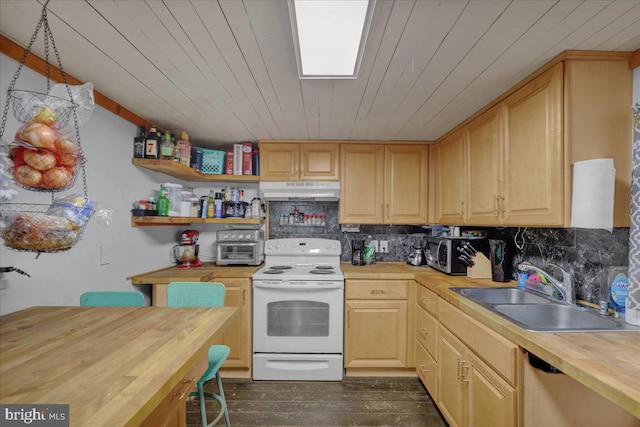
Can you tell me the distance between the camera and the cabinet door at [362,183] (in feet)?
9.13

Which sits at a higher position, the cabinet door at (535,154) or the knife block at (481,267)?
the cabinet door at (535,154)

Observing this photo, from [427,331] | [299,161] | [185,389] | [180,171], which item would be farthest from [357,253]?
[185,389]

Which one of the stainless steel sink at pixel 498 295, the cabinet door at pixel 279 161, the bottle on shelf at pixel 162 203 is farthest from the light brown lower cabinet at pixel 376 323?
the bottle on shelf at pixel 162 203

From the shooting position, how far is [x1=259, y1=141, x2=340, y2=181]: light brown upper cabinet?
277cm

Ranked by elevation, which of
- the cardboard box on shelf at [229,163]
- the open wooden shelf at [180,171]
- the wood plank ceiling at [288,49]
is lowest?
the open wooden shelf at [180,171]

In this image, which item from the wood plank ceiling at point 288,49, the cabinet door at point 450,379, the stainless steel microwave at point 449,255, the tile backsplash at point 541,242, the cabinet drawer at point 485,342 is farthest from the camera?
the stainless steel microwave at point 449,255

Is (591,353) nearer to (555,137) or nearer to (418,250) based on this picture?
(555,137)

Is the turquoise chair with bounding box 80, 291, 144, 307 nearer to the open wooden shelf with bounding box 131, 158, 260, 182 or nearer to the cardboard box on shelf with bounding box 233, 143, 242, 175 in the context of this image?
the open wooden shelf with bounding box 131, 158, 260, 182

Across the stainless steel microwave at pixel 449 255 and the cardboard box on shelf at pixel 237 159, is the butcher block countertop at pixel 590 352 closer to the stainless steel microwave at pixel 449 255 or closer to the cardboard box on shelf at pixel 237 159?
the stainless steel microwave at pixel 449 255

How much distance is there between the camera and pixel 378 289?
7.99 feet

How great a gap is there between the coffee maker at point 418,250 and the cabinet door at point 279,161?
140 centimetres

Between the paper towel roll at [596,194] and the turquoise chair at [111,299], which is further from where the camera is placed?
the turquoise chair at [111,299]

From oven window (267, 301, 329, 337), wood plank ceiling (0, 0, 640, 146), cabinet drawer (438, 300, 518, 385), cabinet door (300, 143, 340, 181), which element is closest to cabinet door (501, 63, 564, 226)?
wood plank ceiling (0, 0, 640, 146)

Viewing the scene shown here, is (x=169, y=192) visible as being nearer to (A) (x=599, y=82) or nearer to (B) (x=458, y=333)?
(B) (x=458, y=333)
